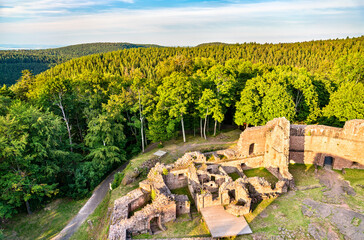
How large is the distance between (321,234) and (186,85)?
61.9 ft

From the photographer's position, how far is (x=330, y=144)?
72.4ft

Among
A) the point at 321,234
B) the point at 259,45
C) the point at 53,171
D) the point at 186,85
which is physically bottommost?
the point at 321,234

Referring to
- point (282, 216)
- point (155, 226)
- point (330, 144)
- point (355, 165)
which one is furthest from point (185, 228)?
point (355, 165)

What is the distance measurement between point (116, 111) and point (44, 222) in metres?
13.6

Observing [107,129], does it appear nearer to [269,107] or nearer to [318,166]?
[269,107]

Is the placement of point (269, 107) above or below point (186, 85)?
below

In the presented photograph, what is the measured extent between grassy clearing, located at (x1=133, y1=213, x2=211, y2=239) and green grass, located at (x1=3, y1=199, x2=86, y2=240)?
816 centimetres

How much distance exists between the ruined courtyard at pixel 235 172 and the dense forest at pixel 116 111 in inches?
181

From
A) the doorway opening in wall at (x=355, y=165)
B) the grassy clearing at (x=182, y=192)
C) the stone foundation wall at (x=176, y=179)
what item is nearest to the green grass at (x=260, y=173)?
the grassy clearing at (x=182, y=192)

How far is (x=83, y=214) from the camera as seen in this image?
18.8 metres

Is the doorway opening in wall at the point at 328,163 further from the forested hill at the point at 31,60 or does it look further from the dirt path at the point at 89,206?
the forested hill at the point at 31,60

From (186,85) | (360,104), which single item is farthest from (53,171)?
(360,104)

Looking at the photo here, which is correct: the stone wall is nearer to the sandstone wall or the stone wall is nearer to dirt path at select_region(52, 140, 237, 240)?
the sandstone wall

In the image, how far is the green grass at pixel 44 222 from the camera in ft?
56.4
